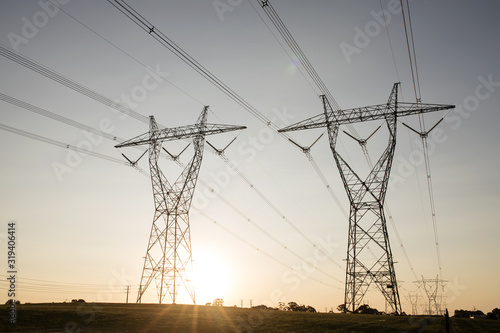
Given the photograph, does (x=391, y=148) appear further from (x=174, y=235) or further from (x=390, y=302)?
(x=174, y=235)

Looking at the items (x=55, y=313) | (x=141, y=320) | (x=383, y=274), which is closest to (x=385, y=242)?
(x=383, y=274)

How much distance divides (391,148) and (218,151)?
803 inches

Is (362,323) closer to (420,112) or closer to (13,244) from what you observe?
(420,112)

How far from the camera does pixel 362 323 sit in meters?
38.6

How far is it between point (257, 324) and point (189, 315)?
691 centimetres

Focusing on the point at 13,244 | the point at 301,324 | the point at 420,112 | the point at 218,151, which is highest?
the point at 420,112

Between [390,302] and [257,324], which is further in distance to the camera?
[390,302]

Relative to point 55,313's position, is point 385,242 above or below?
above

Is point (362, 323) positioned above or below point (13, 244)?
below

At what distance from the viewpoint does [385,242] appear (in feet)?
153

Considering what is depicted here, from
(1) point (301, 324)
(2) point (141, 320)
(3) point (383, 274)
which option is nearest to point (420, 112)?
(3) point (383, 274)

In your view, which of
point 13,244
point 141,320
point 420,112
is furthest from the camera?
point 420,112

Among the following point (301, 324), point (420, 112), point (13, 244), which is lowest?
point (301, 324)

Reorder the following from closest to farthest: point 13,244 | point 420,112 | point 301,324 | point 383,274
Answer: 1. point 13,244
2. point 301,324
3. point 420,112
4. point 383,274
